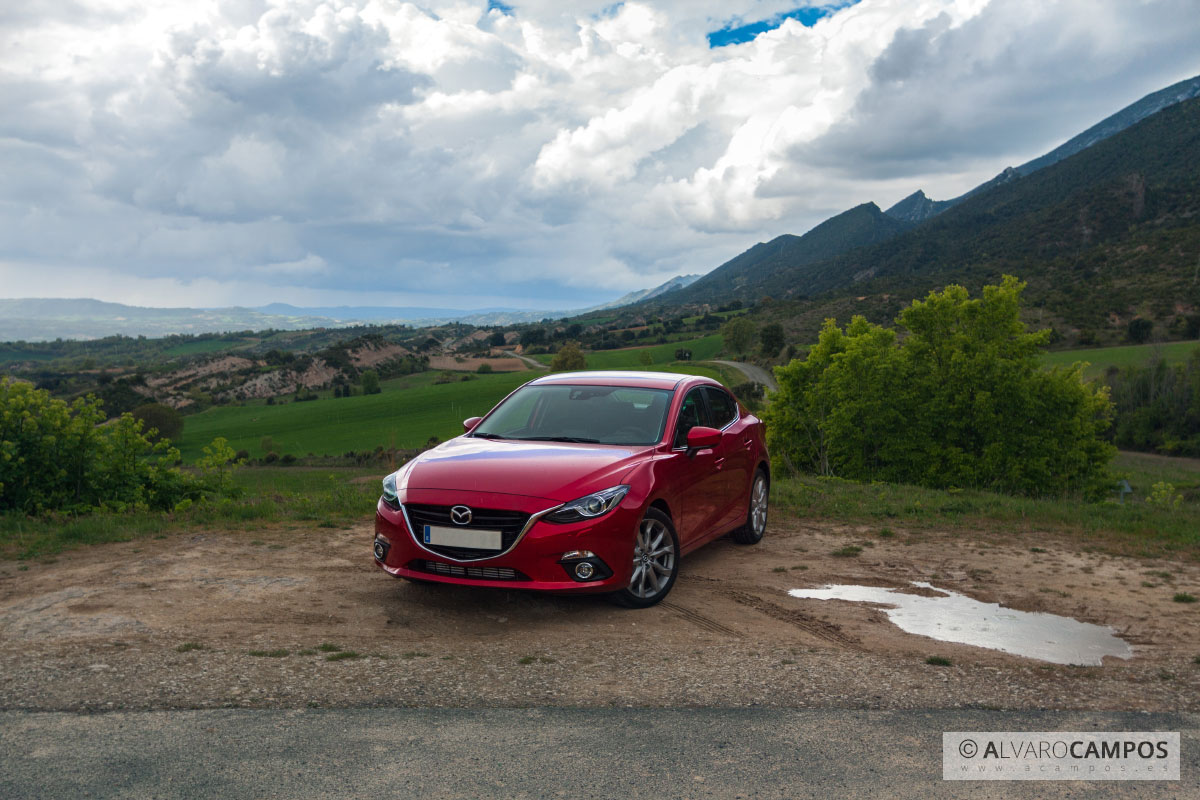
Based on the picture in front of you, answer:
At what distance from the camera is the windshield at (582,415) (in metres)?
6.56

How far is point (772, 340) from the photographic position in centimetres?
9775

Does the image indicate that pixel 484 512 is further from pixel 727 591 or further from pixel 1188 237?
pixel 1188 237

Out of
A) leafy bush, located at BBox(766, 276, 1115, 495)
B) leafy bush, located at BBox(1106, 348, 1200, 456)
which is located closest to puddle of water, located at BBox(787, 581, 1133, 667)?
leafy bush, located at BBox(766, 276, 1115, 495)

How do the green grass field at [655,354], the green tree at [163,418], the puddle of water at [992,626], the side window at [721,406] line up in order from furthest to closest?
the green grass field at [655,354] → the green tree at [163,418] → the side window at [721,406] → the puddle of water at [992,626]

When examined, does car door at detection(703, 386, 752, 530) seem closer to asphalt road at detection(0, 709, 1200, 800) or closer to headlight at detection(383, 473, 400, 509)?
headlight at detection(383, 473, 400, 509)

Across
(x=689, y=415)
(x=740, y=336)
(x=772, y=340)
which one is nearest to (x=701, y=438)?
(x=689, y=415)

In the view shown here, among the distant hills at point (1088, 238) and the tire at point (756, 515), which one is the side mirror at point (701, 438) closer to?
the tire at point (756, 515)

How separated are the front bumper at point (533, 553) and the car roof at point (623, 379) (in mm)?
1829

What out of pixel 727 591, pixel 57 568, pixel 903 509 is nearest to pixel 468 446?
pixel 727 591

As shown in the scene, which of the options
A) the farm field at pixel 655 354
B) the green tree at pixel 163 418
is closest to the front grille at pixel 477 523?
the green tree at pixel 163 418

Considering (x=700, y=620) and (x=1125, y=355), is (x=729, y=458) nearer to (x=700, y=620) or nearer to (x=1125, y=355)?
(x=700, y=620)

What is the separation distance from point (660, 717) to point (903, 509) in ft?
24.4

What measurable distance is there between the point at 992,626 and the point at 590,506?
298cm

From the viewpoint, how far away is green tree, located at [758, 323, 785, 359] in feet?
320
